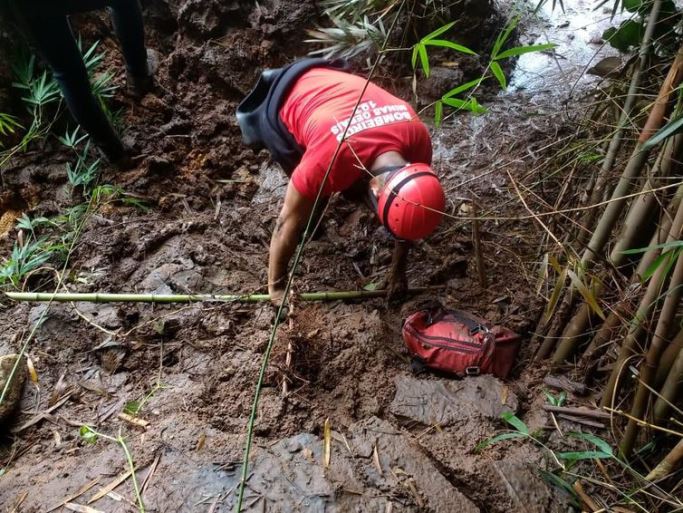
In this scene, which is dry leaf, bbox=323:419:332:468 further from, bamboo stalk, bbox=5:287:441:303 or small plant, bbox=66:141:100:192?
small plant, bbox=66:141:100:192

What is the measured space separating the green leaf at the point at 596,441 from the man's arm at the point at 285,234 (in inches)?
55.1

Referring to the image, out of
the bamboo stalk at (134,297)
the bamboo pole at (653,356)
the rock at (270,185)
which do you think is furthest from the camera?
the rock at (270,185)

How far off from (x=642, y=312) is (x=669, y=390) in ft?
0.84

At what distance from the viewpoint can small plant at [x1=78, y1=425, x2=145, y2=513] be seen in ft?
5.01

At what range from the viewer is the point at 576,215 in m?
2.09

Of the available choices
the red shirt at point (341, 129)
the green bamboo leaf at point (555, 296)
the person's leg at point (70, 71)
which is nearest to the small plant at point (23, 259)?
the person's leg at point (70, 71)

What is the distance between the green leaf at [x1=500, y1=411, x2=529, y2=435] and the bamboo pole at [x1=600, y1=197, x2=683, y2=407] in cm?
33

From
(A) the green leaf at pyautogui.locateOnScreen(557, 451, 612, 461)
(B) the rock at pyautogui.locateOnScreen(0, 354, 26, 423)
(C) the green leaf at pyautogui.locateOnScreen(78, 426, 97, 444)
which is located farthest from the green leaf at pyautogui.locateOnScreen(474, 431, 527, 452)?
(B) the rock at pyautogui.locateOnScreen(0, 354, 26, 423)

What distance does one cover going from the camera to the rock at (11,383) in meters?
1.86

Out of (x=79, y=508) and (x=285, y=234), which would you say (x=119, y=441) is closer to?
(x=79, y=508)

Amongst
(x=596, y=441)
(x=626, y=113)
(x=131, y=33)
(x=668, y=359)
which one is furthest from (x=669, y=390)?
(x=131, y=33)

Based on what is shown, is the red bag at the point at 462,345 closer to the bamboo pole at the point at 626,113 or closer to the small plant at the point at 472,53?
the bamboo pole at the point at 626,113

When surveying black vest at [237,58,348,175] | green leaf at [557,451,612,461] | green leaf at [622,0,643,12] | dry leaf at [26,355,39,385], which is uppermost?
green leaf at [622,0,643,12]

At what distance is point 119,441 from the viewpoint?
1.74m
